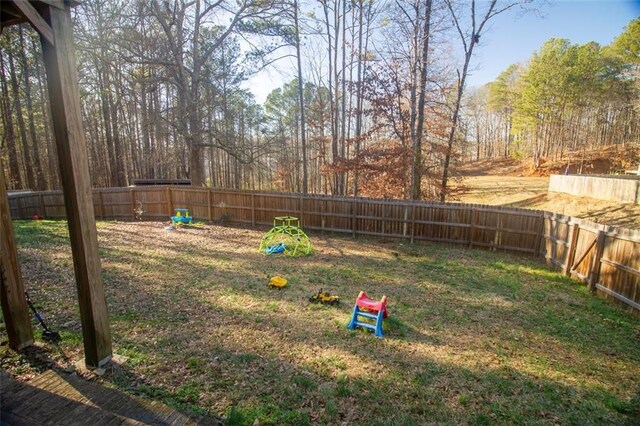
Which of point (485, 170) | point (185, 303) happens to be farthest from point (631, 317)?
point (485, 170)

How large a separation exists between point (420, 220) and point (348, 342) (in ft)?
24.6

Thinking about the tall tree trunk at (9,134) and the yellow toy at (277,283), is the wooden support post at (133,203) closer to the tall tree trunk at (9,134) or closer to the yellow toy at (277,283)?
the tall tree trunk at (9,134)

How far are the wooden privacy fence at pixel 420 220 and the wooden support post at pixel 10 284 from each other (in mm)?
9622

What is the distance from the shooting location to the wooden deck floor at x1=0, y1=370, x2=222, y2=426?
2320 millimetres

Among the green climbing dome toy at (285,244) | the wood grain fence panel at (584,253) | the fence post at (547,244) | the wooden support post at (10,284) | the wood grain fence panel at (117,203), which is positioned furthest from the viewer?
the wood grain fence panel at (117,203)

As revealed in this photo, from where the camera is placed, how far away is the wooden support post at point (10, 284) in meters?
3.39

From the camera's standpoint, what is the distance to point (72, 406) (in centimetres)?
254

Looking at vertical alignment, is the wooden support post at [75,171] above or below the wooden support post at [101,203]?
above

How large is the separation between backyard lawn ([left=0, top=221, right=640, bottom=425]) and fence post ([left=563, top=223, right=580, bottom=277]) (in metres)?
0.31

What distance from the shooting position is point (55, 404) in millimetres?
2539

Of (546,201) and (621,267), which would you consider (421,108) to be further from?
(546,201)

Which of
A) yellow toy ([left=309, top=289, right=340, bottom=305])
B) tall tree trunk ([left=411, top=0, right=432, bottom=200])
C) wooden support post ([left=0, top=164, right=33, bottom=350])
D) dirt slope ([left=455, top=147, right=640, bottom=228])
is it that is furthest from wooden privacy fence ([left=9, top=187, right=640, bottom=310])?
wooden support post ([left=0, top=164, right=33, bottom=350])

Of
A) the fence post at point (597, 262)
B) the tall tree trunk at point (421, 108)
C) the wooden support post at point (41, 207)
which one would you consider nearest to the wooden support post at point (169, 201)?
the wooden support post at point (41, 207)

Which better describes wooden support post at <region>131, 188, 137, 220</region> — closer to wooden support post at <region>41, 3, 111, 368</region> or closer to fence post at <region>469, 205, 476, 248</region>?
wooden support post at <region>41, 3, 111, 368</region>
